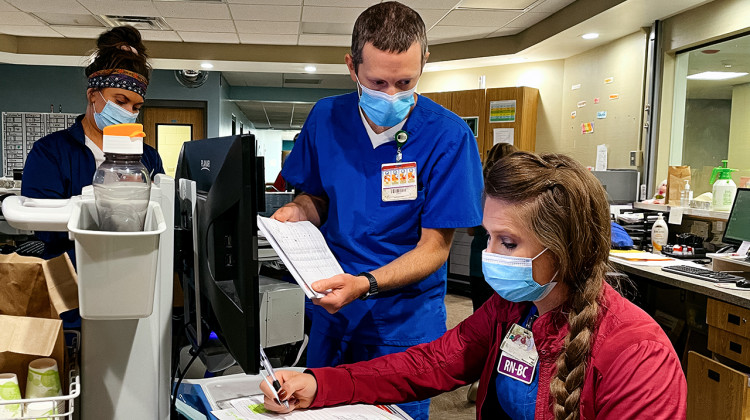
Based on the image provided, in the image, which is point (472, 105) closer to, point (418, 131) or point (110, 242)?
point (418, 131)

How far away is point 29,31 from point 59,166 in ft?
19.7

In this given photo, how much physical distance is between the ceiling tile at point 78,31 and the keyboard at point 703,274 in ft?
19.6

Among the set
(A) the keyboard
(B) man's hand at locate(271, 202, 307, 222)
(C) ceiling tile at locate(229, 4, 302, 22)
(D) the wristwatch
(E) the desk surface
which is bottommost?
(E) the desk surface

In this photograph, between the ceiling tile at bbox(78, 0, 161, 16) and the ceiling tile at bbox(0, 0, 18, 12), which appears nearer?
the ceiling tile at bbox(78, 0, 161, 16)

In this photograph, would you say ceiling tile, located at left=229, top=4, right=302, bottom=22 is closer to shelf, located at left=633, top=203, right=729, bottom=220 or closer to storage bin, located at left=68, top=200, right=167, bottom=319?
shelf, located at left=633, top=203, right=729, bottom=220

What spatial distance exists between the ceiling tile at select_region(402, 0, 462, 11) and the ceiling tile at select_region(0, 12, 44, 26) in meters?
3.82

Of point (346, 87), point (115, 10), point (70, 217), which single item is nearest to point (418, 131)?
point (70, 217)

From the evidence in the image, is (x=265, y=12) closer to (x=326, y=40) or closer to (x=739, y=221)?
(x=326, y=40)

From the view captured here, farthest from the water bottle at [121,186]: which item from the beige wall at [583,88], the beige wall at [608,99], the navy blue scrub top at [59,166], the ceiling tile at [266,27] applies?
the ceiling tile at [266,27]

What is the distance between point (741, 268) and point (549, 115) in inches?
145

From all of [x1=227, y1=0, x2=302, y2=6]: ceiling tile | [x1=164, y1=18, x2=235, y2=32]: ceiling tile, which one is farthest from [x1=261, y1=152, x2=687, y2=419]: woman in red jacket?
[x1=164, y1=18, x2=235, y2=32]: ceiling tile

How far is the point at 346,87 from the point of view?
1034 centimetres

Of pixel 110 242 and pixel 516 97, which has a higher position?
pixel 516 97

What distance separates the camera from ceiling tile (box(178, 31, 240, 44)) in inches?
260
